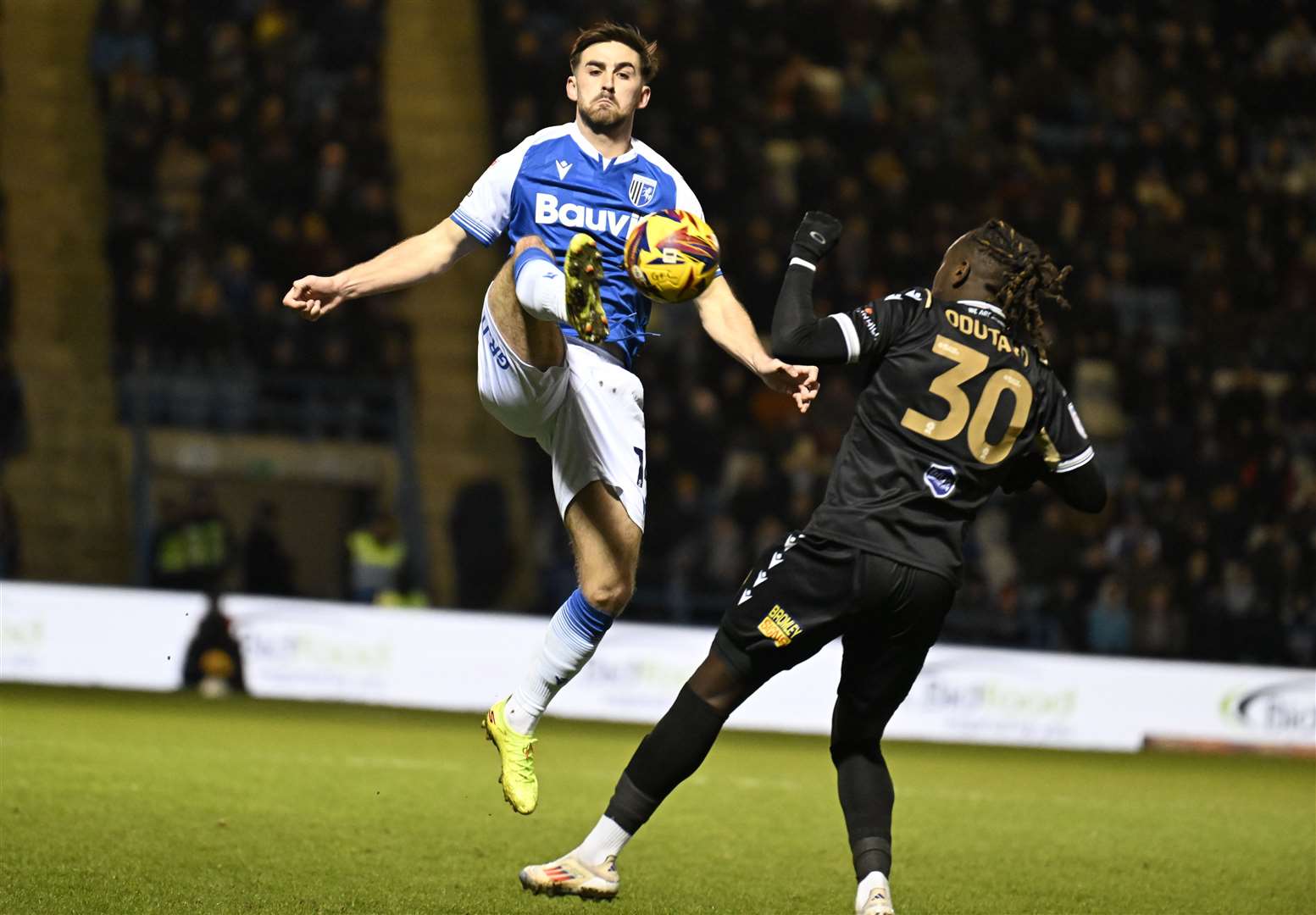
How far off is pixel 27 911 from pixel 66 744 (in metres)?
4.65

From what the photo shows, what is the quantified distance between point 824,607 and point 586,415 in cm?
126

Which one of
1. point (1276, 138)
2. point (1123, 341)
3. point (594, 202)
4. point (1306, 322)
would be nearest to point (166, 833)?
point (594, 202)

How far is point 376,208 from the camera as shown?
1777 centimetres

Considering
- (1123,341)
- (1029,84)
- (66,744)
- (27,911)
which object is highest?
(1029,84)

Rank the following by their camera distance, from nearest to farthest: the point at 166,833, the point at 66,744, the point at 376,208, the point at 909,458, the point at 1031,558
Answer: the point at 909,458, the point at 166,833, the point at 66,744, the point at 1031,558, the point at 376,208

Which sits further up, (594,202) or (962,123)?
(962,123)

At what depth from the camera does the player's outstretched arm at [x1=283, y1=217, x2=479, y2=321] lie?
19.9ft

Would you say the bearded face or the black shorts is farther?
the bearded face

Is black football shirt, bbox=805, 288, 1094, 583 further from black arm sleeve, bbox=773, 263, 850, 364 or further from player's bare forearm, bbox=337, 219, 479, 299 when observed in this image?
player's bare forearm, bbox=337, 219, 479, 299

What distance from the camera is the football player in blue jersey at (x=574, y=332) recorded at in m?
6.29

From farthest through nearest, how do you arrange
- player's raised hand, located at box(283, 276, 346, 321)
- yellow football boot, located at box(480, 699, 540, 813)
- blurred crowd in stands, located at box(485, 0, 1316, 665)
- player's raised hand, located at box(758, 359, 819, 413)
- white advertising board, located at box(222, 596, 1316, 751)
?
blurred crowd in stands, located at box(485, 0, 1316, 665) → white advertising board, located at box(222, 596, 1316, 751) → yellow football boot, located at box(480, 699, 540, 813) → player's raised hand, located at box(283, 276, 346, 321) → player's raised hand, located at box(758, 359, 819, 413)

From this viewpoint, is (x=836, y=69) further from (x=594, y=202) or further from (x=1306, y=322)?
(x=594, y=202)

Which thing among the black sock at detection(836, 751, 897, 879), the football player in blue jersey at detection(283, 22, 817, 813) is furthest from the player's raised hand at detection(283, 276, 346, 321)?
the black sock at detection(836, 751, 897, 879)

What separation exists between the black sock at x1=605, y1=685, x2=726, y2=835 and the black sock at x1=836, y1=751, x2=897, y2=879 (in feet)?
1.65
